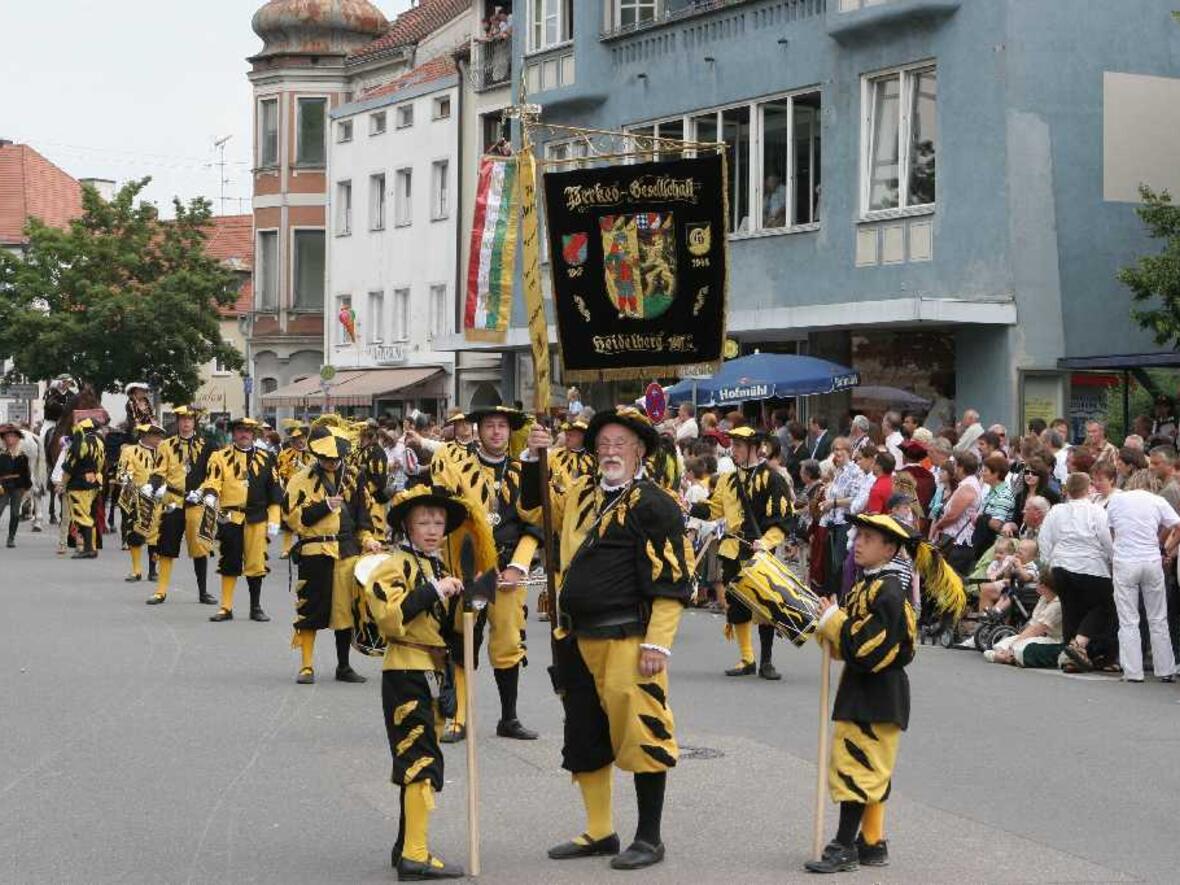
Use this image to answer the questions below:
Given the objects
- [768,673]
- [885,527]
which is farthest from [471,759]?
[768,673]

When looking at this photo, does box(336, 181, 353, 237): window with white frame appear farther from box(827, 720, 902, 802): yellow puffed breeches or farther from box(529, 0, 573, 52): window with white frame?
box(827, 720, 902, 802): yellow puffed breeches

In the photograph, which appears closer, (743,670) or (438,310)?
(743,670)

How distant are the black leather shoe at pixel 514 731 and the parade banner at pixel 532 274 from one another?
2432mm

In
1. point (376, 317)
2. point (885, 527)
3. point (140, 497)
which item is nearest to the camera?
point (885, 527)

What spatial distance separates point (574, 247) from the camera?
12086 millimetres

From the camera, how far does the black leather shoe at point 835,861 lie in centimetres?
819

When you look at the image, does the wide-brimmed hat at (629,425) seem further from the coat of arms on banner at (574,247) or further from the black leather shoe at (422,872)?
the coat of arms on banner at (574,247)

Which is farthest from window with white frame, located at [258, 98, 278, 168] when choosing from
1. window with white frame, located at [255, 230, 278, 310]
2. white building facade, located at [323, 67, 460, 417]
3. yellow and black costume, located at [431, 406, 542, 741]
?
yellow and black costume, located at [431, 406, 542, 741]

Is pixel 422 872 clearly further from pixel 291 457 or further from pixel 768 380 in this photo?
pixel 768 380

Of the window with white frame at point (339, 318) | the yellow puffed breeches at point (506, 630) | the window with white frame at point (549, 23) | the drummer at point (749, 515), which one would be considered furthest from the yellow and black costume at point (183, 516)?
the window with white frame at point (339, 318)

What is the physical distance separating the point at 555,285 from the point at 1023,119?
17.4 metres

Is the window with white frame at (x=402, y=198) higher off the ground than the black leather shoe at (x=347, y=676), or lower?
higher

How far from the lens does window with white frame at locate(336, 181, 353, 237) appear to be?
54656mm

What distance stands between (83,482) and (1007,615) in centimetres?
1428
